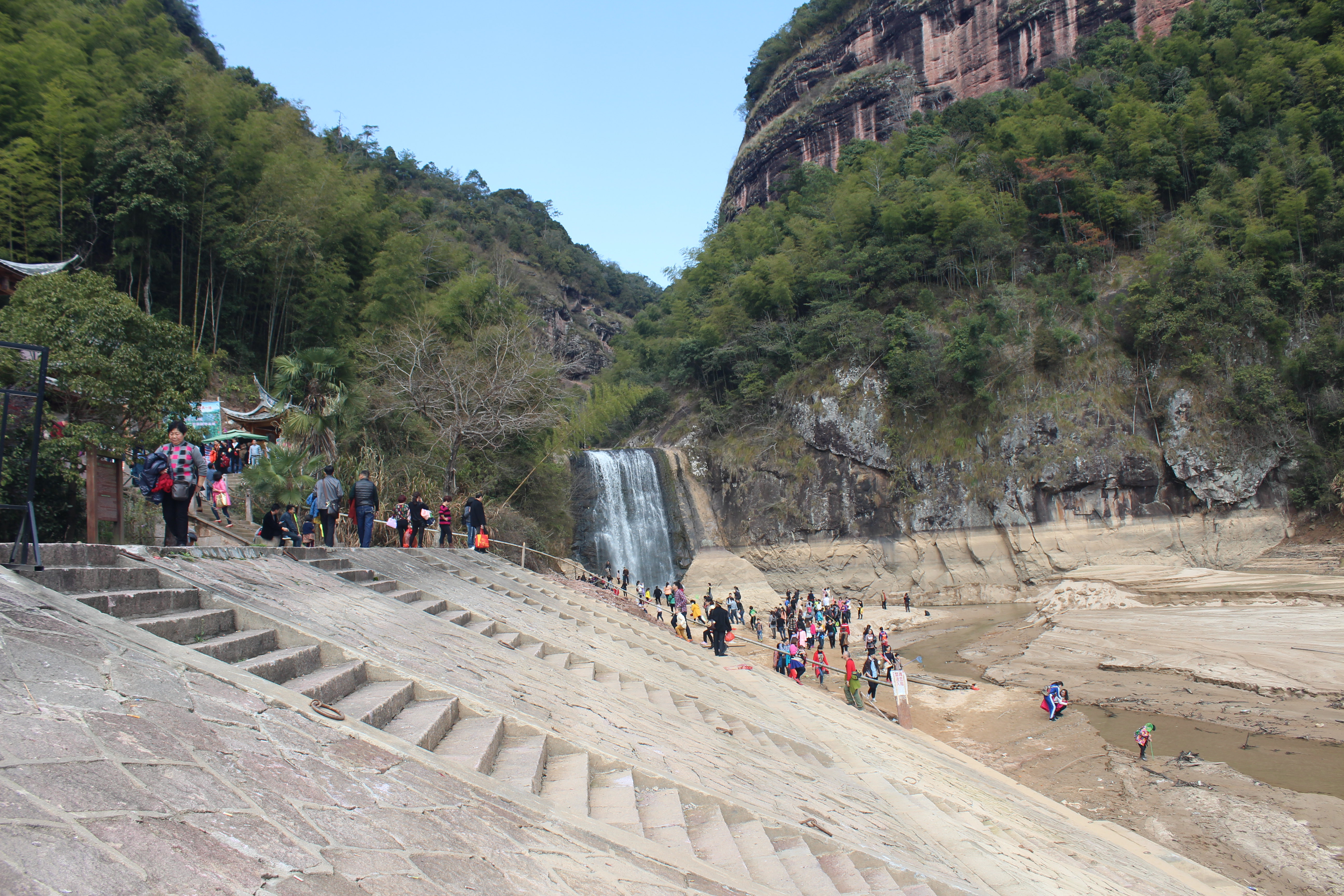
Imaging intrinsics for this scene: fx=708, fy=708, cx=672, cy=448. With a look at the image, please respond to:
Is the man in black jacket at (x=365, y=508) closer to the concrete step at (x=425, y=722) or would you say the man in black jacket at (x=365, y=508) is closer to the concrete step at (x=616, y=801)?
the concrete step at (x=425, y=722)

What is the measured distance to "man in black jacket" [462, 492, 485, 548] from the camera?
51.8 ft

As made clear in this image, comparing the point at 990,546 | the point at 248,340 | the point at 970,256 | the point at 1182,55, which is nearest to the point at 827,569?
the point at 990,546

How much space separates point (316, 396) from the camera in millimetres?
18266

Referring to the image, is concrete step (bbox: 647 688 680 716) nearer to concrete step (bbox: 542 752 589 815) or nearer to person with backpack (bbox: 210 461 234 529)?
concrete step (bbox: 542 752 589 815)

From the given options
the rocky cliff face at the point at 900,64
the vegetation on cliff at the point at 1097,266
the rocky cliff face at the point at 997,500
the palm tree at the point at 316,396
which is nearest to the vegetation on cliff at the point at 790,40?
the rocky cliff face at the point at 900,64

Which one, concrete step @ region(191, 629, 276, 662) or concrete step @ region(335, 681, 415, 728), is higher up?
concrete step @ region(191, 629, 276, 662)

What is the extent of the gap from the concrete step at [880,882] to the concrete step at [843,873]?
0.03 meters

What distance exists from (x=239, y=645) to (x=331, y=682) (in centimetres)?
63

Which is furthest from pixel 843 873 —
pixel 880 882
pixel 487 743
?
pixel 487 743

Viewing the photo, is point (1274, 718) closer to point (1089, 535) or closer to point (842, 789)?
point (842, 789)

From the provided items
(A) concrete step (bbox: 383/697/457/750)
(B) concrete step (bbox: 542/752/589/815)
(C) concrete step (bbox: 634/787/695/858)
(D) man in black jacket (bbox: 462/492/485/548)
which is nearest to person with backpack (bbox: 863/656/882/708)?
(D) man in black jacket (bbox: 462/492/485/548)

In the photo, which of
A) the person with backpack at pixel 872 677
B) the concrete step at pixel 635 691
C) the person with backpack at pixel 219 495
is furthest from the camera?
the person with backpack at pixel 872 677

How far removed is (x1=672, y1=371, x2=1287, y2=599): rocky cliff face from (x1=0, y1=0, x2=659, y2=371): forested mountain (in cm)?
1658

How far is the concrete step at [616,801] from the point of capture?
373 cm
